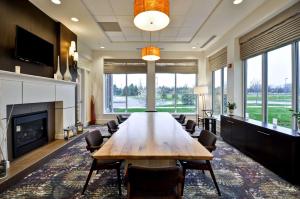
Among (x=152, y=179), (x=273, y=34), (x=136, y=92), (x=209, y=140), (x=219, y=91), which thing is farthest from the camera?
(x=136, y=92)

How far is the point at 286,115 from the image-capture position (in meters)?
3.78

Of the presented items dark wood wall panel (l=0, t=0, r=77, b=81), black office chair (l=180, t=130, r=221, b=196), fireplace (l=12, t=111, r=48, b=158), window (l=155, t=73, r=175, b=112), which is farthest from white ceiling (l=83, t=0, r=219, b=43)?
black office chair (l=180, t=130, r=221, b=196)

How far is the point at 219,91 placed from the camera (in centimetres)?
721

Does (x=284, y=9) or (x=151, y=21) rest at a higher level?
(x=284, y=9)

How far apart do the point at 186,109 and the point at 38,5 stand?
6701 mm

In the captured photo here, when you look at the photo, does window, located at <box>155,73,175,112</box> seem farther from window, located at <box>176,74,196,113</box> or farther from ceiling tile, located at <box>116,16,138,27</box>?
ceiling tile, located at <box>116,16,138,27</box>

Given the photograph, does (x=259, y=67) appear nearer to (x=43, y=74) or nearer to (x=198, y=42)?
(x=198, y=42)

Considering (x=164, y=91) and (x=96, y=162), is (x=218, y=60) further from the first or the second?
(x=96, y=162)

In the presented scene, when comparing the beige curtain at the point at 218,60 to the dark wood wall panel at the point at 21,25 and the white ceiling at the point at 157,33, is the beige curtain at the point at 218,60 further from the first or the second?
the dark wood wall panel at the point at 21,25

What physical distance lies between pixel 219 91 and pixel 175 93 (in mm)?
2096

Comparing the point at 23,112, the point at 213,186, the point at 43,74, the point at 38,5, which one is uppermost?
the point at 38,5

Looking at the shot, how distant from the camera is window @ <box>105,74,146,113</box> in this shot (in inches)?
340

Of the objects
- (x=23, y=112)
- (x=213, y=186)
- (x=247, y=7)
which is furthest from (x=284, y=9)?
(x=23, y=112)

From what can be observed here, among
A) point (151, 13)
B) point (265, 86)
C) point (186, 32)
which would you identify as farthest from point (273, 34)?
point (151, 13)
